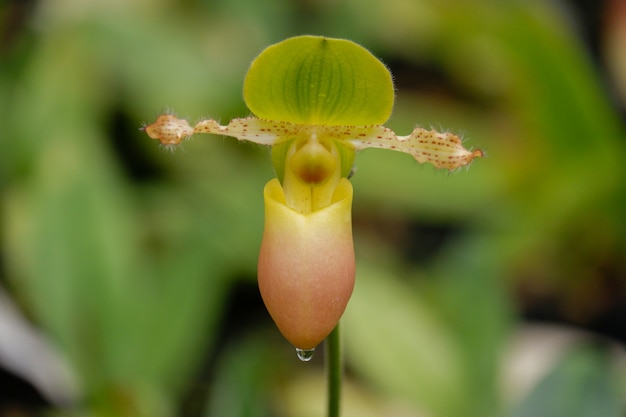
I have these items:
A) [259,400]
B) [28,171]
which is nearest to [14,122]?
[28,171]

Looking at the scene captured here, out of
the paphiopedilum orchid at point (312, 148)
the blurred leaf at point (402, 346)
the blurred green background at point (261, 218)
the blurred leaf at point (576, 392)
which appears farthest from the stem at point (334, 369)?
the blurred leaf at point (402, 346)

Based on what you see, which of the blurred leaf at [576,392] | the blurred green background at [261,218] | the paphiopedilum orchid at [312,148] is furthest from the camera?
the blurred green background at [261,218]

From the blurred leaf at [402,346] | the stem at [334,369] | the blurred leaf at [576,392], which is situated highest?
the blurred leaf at [402,346]

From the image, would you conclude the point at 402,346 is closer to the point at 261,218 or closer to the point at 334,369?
the point at 261,218

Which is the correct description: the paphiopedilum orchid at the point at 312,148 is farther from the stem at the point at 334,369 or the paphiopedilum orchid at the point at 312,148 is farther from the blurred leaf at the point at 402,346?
the blurred leaf at the point at 402,346

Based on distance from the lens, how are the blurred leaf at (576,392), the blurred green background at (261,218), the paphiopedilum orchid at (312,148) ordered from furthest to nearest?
1. the blurred green background at (261,218)
2. the blurred leaf at (576,392)
3. the paphiopedilum orchid at (312,148)

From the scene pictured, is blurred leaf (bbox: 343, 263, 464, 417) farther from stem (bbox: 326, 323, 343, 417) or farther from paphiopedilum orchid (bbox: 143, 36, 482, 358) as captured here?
paphiopedilum orchid (bbox: 143, 36, 482, 358)

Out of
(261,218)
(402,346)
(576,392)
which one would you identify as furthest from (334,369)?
(261,218)
